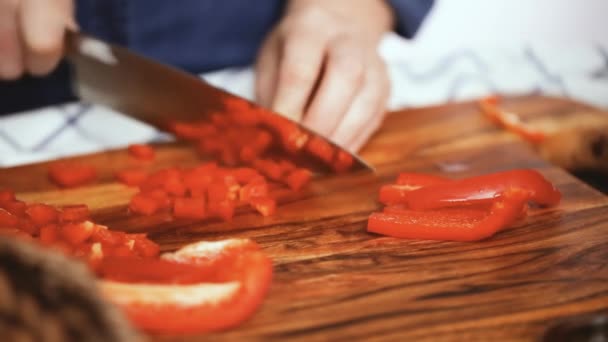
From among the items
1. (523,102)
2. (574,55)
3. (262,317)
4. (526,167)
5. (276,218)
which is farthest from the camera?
(574,55)

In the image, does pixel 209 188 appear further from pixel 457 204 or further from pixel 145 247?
pixel 457 204

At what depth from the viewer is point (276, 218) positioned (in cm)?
132

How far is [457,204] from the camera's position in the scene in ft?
4.21

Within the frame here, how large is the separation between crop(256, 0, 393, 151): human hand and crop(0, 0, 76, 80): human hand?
49 centimetres

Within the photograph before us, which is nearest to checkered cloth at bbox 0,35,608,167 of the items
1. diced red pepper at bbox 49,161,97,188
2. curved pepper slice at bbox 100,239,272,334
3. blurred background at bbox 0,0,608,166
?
blurred background at bbox 0,0,608,166

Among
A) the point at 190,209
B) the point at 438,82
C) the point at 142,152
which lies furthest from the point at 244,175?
the point at 438,82

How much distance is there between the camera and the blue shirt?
1854mm

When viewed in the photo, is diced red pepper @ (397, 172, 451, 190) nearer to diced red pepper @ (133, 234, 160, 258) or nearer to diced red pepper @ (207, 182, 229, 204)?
diced red pepper @ (207, 182, 229, 204)

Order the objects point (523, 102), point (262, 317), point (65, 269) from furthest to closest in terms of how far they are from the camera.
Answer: point (523, 102) → point (262, 317) → point (65, 269)

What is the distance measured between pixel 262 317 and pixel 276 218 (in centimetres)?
36

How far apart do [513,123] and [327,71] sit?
0.49 metres

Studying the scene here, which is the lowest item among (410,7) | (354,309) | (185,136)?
(185,136)

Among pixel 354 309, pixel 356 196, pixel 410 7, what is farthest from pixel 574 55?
pixel 354 309

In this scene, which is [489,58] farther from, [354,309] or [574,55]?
[354,309]
